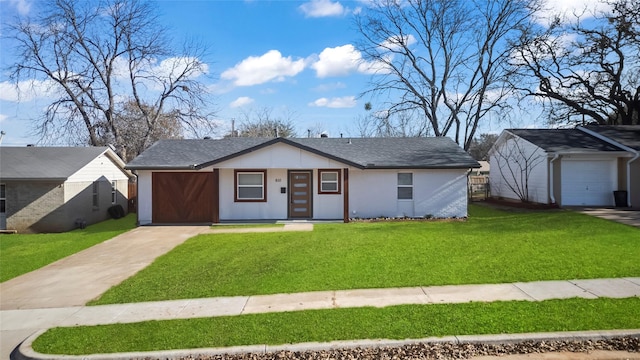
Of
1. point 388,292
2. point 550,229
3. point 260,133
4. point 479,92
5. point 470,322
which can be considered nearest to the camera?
point 470,322

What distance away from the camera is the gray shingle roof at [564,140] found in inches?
744

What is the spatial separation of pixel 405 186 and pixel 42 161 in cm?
1789

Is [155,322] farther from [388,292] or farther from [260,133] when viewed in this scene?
[260,133]

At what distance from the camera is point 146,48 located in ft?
103

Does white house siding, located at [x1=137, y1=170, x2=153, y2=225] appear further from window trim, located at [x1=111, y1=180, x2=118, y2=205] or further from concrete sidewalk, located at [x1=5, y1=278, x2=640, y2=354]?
concrete sidewalk, located at [x1=5, y1=278, x2=640, y2=354]

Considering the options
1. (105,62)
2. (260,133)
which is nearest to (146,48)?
(105,62)

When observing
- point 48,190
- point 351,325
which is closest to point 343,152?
point 48,190

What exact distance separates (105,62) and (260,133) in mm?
16003

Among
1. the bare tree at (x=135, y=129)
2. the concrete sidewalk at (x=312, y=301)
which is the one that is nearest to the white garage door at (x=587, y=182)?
the concrete sidewalk at (x=312, y=301)

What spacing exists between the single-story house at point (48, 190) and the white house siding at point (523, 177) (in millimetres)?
22744

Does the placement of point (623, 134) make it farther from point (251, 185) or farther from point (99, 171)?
point (99, 171)

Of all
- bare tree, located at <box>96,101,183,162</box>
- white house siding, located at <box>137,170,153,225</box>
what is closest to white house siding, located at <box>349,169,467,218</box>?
white house siding, located at <box>137,170,153,225</box>

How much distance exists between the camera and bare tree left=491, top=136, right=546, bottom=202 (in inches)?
811

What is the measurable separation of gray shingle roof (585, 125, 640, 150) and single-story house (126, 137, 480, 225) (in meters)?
8.41
